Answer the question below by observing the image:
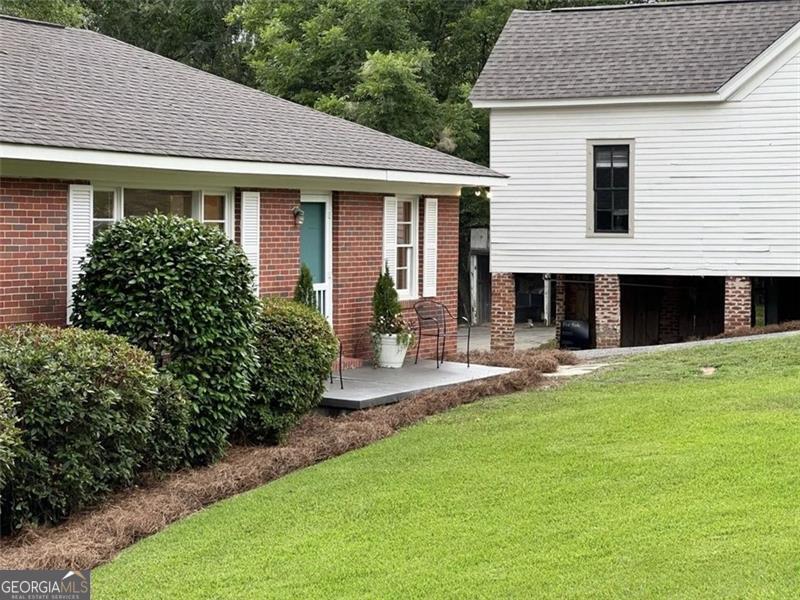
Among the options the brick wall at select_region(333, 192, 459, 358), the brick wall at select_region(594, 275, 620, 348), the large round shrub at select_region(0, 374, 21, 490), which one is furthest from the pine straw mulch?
the brick wall at select_region(594, 275, 620, 348)

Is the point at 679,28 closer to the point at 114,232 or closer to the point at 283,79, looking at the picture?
the point at 283,79

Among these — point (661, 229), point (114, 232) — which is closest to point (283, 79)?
point (661, 229)

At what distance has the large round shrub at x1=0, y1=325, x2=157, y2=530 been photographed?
862 centimetres

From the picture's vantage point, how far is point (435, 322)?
1689 centimetres

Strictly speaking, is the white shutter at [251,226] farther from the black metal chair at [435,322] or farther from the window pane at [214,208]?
the black metal chair at [435,322]

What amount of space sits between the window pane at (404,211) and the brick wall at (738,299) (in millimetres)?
8533

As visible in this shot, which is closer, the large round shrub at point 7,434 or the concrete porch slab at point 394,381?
the large round shrub at point 7,434

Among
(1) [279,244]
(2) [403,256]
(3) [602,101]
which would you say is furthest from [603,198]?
(1) [279,244]

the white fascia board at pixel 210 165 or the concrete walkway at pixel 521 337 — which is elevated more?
the white fascia board at pixel 210 165

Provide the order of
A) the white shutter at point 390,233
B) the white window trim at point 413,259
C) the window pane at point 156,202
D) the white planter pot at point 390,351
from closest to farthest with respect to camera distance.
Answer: the window pane at point 156,202 < the white planter pot at point 390,351 < the white shutter at point 390,233 < the white window trim at point 413,259

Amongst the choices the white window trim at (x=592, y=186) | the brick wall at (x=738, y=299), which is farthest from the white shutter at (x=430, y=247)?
the brick wall at (x=738, y=299)

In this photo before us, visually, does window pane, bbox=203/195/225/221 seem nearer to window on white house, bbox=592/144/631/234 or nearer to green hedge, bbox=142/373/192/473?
green hedge, bbox=142/373/192/473

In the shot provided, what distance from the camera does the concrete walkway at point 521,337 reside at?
30641 millimetres

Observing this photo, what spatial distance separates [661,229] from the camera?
75.4 feet
